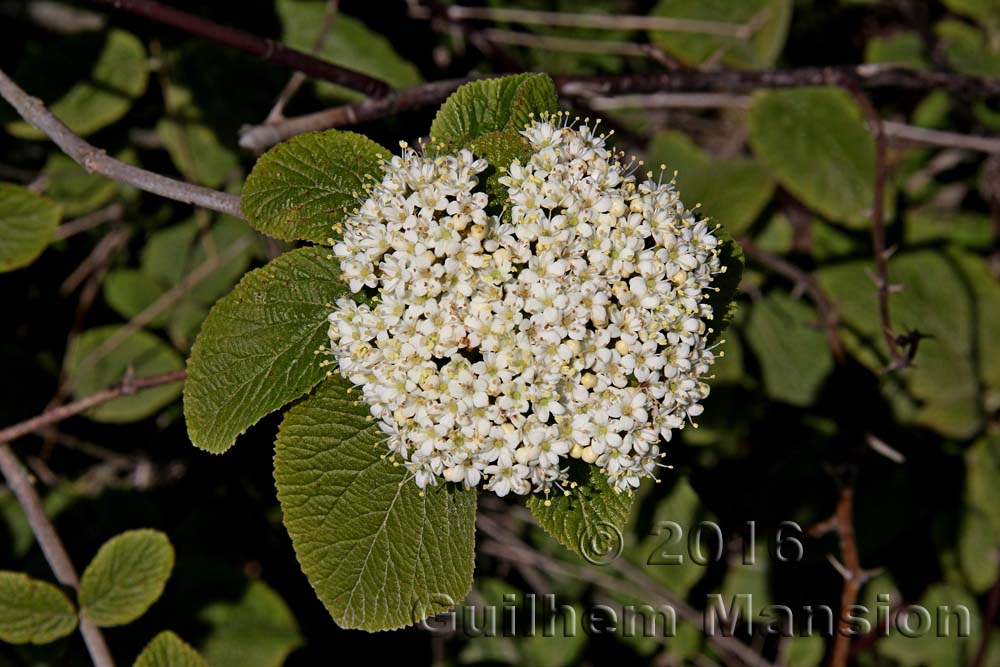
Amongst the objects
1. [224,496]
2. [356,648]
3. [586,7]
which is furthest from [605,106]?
[356,648]

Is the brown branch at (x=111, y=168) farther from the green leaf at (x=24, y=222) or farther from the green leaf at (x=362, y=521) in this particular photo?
the green leaf at (x=362, y=521)

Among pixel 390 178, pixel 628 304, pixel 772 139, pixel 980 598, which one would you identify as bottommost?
pixel 980 598

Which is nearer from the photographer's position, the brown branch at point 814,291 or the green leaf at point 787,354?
the brown branch at point 814,291

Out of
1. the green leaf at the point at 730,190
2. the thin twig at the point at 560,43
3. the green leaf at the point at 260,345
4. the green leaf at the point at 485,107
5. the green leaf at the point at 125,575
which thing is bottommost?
the green leaf at the point at 125,575

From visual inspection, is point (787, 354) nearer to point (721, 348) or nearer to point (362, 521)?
point (721, 348)

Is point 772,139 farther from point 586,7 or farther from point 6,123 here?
point 6,123

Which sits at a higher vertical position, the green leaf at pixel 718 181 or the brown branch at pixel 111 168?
the brown branch at pixel 111 168

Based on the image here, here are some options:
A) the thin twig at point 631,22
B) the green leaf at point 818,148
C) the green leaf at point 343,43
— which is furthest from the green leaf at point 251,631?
the green leaf at point 818,148
